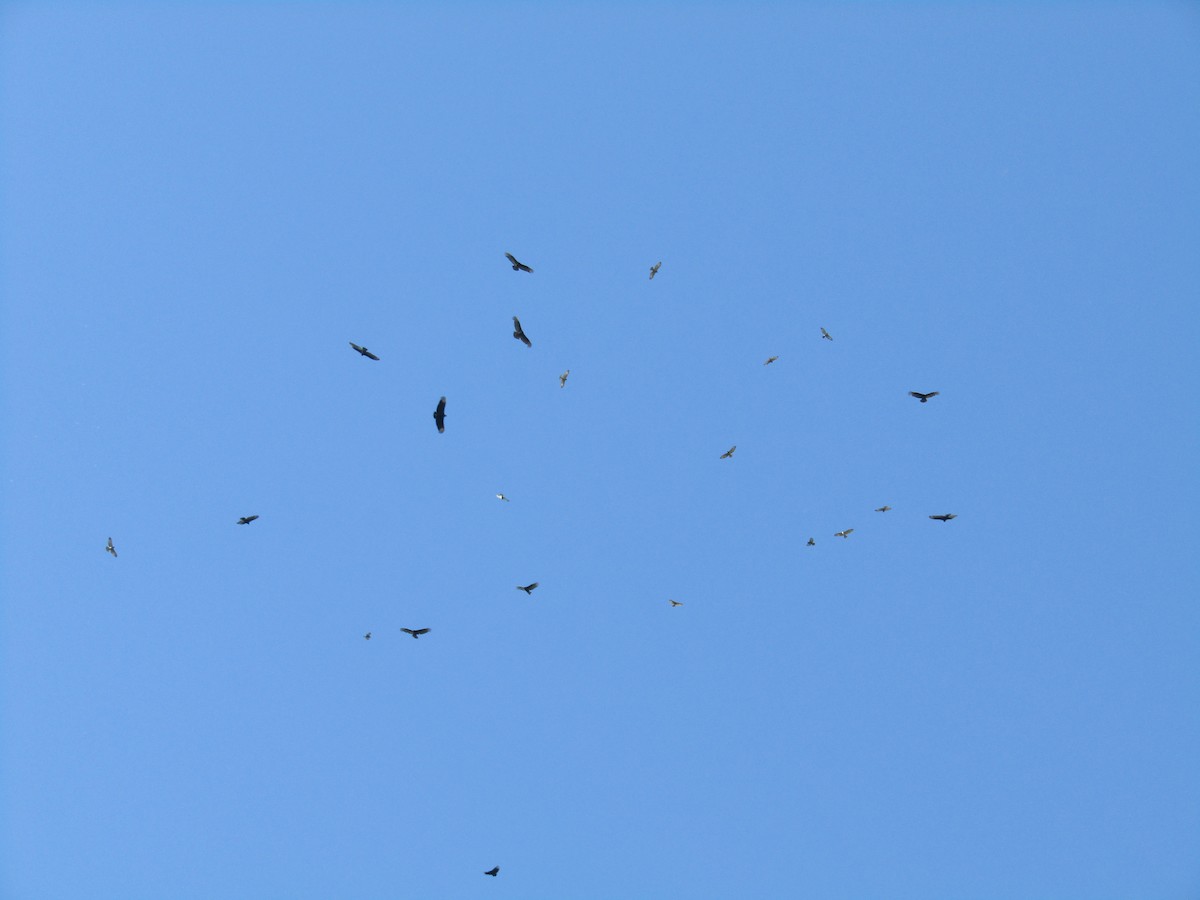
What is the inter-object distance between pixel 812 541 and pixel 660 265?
16.4 meters

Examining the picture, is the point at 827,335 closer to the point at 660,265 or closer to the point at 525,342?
the point at 660,265

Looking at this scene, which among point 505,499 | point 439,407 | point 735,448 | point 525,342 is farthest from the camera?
point 735,448

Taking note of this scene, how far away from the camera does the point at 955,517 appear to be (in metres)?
42.6

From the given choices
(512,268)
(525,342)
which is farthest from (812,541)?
(512,268)

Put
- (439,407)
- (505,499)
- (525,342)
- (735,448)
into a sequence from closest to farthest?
(439,407)
(525,342)
(505,499)
(735,448)

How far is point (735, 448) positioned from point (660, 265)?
10.3 metres

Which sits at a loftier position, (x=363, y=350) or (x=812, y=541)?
(x=363, y=350)

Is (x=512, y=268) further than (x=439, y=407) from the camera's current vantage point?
Yes

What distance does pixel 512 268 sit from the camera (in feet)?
128

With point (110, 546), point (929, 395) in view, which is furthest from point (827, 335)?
point (110, 546)

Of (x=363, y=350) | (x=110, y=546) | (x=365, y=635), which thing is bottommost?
(x=365, y=635)

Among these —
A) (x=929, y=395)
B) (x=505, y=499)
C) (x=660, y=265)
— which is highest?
(x=660, y=265)

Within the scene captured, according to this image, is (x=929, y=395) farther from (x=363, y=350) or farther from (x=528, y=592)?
(x=363, y=350)

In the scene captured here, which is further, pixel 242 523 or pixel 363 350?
pixel 242 523
